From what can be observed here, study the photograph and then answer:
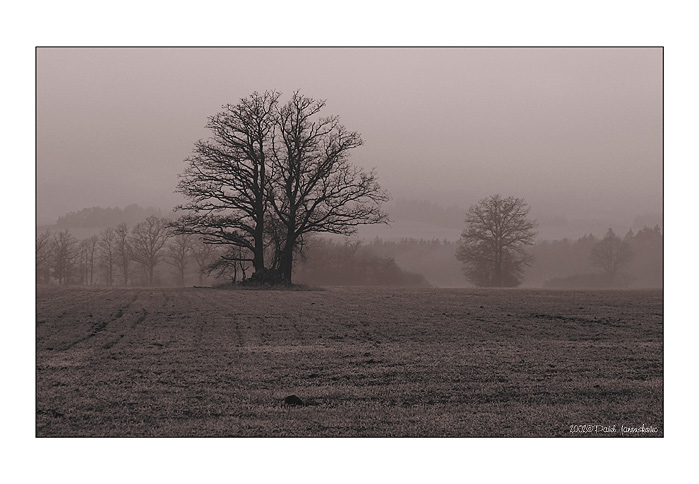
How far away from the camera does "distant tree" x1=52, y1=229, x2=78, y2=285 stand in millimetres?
14578

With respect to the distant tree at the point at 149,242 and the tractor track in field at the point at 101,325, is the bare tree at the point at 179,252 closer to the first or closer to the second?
the distant tree at the point at 149,242

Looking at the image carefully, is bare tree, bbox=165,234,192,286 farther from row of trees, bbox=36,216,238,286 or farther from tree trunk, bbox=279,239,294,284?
tree trunk, bbox=279,239,294,284

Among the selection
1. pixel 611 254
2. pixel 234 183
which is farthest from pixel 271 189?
pixel 611 254

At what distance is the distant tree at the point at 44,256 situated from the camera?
13.4 meters

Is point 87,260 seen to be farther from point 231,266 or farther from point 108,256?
point 231,266

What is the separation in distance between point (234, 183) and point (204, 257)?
2.39 meters

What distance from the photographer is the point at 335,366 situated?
12.2 m

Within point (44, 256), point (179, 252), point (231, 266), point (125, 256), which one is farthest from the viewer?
point (231, 266)

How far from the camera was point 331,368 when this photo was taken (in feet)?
39.6

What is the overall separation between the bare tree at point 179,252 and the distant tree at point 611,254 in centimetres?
1064

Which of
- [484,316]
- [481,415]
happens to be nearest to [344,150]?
[484,316]

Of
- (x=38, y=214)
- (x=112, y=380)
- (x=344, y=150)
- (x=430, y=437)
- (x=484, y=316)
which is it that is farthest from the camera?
(x=484, y=316)

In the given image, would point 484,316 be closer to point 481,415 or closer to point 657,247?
point 657,247
